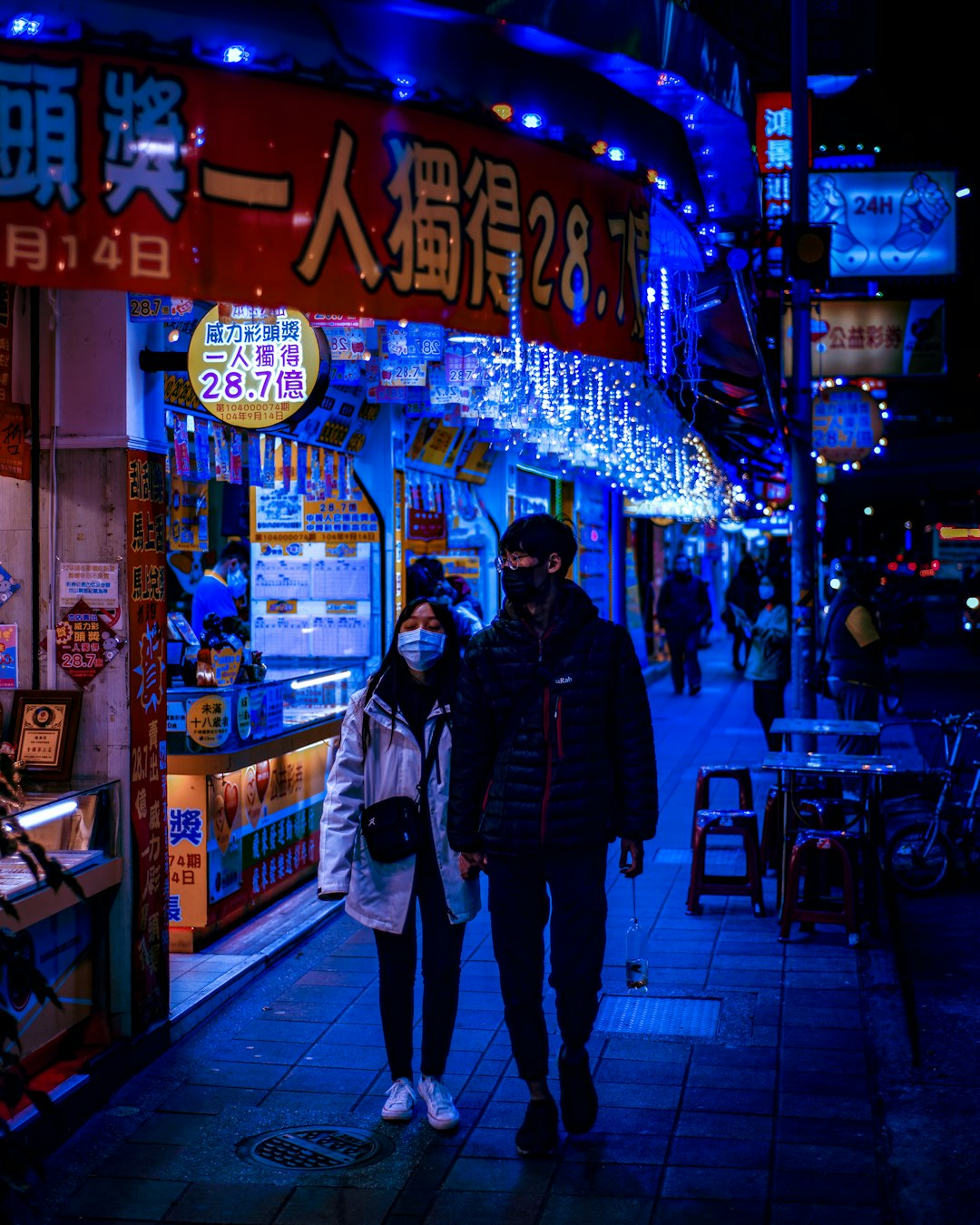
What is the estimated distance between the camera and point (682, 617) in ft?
70.2

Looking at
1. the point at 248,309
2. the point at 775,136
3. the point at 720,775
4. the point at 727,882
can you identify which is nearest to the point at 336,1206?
the point at 248,309

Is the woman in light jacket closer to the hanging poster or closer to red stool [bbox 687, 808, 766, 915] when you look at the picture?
the hanging poster

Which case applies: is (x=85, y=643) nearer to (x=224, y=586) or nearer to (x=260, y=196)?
(x=260, y=196)

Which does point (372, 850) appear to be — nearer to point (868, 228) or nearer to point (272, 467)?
point (272, 467)

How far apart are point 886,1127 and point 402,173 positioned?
3914 mm

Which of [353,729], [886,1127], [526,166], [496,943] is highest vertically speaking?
[526,166]

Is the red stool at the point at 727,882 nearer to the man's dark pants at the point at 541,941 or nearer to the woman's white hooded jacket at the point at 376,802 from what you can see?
the woman's white hooded jacket at the point at 376,802

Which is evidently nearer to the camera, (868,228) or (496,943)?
(496,943)

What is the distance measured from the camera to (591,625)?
4.88m

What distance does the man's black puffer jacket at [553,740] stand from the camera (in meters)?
4.75

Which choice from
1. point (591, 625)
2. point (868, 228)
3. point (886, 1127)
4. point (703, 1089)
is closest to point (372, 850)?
point (591, 625)

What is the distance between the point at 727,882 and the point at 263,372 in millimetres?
4291

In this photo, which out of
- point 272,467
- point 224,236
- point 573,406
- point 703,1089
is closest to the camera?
point 224,236

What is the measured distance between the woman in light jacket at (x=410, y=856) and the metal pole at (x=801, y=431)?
263 inches
